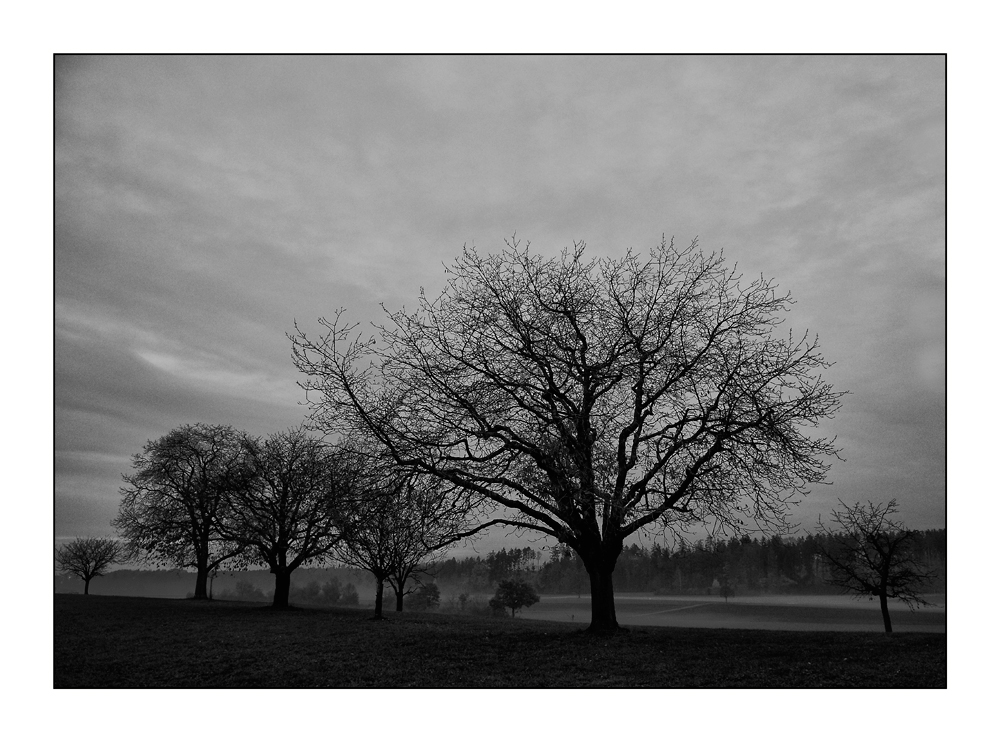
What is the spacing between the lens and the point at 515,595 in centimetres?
2464

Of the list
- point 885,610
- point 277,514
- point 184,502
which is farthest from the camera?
point 184,502

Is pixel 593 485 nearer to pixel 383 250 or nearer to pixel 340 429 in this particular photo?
pixel 340 429

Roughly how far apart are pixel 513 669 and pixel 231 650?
23.1 feet

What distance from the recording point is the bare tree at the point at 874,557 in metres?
14.6

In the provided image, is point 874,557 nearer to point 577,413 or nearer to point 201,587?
point 577,413

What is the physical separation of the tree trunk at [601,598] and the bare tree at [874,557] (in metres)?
5.37

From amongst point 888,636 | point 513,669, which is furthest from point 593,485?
point 888,636

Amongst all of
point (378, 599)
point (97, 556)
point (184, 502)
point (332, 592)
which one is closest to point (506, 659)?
point (378, 599)

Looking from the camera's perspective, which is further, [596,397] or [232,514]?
[232,514]

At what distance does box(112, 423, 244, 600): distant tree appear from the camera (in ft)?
95.8

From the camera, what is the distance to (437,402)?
1418 centimetres

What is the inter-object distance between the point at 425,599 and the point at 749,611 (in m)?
18.5

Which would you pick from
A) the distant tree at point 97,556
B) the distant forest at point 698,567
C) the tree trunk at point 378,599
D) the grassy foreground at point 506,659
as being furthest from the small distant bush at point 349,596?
the grassy foreground at point 506,659

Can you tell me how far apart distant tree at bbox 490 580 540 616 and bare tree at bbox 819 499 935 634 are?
33.7 feet
